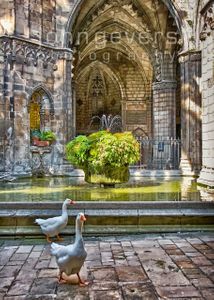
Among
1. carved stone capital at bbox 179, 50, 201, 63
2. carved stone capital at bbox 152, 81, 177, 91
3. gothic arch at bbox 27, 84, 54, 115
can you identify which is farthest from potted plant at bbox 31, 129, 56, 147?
carved stone capital at bbox 152, 81, 177, 91

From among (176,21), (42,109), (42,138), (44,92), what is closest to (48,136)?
(42,138)

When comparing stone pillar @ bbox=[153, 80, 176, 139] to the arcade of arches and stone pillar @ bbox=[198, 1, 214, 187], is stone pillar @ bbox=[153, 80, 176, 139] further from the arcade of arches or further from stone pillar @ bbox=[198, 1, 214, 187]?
stone pillar @ bbox=[198, 1, 214, 187]

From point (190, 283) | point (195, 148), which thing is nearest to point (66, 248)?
point (190, 283)

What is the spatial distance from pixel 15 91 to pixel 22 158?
2692 millimetres

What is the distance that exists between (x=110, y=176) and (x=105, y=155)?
27.4 inches

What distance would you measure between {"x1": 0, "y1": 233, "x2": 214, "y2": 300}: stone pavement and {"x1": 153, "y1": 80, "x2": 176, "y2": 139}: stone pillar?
1569 centimetres

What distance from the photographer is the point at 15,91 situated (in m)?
14.2

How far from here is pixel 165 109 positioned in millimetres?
21016

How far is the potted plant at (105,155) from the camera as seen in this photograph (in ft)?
28.9

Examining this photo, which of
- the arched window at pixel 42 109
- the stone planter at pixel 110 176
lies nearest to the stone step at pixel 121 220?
the stone planter at pixel 110 176

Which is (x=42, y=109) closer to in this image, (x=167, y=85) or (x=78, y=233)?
(x=167, y=85)

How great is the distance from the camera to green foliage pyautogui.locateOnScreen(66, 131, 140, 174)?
878cm

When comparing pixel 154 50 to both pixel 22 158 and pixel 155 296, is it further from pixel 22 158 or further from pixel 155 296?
pixel 155 296

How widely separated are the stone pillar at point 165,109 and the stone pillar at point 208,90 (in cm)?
1105
